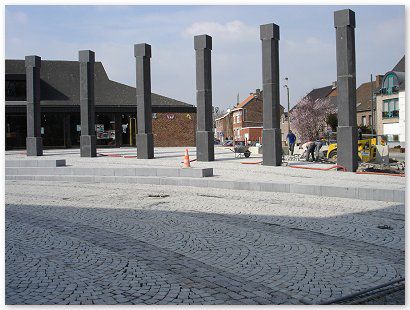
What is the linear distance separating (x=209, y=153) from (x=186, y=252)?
1442 cm

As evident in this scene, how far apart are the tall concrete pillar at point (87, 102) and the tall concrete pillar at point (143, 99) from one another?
2.85 metres

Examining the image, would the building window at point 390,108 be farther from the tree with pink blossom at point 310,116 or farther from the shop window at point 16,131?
the shop window at point 16,131

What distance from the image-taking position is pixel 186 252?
6539 millimetres

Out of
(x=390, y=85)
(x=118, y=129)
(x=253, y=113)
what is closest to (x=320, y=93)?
(x=253, y=113)

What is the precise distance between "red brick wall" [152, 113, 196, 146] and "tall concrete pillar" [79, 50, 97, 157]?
13505 mm

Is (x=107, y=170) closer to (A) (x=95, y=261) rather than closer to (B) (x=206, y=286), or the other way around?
(A) (x=95, y=261)

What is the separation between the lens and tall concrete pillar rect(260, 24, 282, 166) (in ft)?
60.8

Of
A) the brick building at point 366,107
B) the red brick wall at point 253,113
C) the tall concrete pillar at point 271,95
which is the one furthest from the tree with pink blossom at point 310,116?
the tall concrete pillar at point 271,95

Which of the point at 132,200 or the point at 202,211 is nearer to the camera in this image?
the point at 202,211

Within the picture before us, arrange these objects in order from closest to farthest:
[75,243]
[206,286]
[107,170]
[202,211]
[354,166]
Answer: [206,286]
[75,243]
[202,211]
[107,170]
[354,166]

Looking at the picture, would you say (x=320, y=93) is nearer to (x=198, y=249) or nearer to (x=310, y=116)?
(x=310, y=116)

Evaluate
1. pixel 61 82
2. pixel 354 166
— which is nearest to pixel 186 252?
pixel 354 166

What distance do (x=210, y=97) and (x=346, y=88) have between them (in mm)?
6347

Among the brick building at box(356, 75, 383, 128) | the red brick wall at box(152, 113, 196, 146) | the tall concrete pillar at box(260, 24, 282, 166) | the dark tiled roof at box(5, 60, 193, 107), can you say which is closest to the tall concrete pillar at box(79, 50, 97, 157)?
the tall concrete pillar at box(260, 24, 282, 166)
